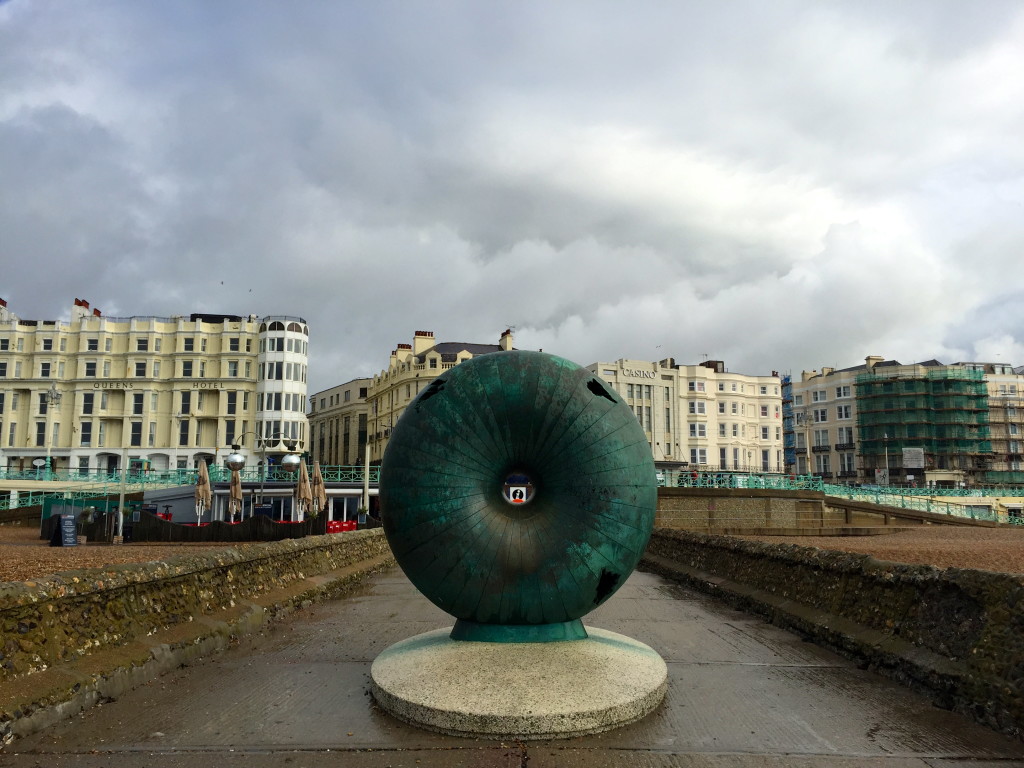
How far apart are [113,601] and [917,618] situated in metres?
7.59

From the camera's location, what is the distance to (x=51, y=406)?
218 feet

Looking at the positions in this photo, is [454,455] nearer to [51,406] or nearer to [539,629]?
[539,629]

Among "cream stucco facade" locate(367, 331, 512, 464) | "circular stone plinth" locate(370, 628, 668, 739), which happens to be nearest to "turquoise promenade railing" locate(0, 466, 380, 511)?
"cream stucco facade" locate(367, 331, 512, 464)

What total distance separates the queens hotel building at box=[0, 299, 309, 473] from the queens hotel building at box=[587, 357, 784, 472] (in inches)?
1219

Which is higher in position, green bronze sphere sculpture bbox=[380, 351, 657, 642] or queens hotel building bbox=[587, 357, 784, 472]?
queens hotel building bbox=[587, 357, 784, 472]

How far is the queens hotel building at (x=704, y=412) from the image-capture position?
76688mm

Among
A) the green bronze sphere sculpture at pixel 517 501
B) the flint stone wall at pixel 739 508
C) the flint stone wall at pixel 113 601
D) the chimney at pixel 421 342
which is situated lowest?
the flint stone wall at pixel 739 508

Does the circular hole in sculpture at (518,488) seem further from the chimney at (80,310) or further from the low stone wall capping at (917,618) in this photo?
the chimney at (80,310)

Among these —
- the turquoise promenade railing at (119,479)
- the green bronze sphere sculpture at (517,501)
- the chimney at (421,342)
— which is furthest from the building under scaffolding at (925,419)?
the green bronze sphere sculpture at (517,501)

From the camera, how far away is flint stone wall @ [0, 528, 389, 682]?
583 centimetres

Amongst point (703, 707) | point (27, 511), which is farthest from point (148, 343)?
point (703, 707)

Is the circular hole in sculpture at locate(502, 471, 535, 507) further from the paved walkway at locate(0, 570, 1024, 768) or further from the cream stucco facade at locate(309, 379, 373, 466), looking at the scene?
the cream stucco facade at locate(309, 379, 373, 466)

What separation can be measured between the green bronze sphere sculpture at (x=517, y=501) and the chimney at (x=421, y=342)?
68.8m

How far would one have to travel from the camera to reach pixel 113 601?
7164 millimetres
